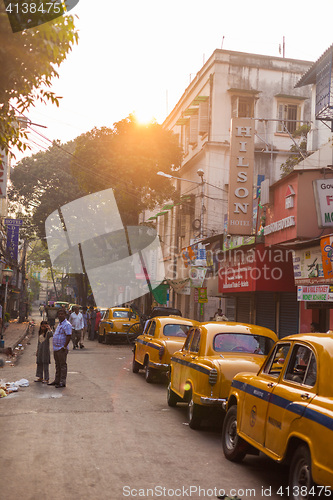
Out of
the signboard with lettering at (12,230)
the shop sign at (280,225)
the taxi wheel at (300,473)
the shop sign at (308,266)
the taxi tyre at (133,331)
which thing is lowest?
the taxi wheel at (300,473)

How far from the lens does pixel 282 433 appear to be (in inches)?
231

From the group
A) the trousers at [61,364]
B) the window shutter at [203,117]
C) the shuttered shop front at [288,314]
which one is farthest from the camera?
the window shutter at [203,117]

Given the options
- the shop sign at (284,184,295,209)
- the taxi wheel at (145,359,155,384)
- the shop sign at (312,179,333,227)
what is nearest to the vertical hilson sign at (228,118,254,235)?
the shop sign at (284,184,295,209)

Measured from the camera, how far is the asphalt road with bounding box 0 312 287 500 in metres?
6.17

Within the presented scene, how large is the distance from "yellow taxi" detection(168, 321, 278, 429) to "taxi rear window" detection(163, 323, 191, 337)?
11.9 ft

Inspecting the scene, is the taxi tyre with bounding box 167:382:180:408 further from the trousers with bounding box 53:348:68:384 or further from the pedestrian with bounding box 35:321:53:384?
the pedestrian with bounding box 35:321:53:384

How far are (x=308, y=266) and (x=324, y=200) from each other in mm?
2378

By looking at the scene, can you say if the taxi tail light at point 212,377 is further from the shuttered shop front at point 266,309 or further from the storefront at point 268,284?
the shuttered shop front at point 266,309

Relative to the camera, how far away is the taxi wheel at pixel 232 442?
24.2 ft

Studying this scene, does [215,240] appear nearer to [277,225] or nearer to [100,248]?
[277,225]

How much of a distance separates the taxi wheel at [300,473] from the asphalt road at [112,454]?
2.30ft

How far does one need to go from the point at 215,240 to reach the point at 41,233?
2725 cm

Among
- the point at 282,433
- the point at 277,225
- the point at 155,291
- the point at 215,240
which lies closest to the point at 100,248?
the point at 155,291

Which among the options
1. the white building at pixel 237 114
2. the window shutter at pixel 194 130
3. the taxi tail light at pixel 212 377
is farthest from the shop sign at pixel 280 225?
the window shutter at pixel 194 130
